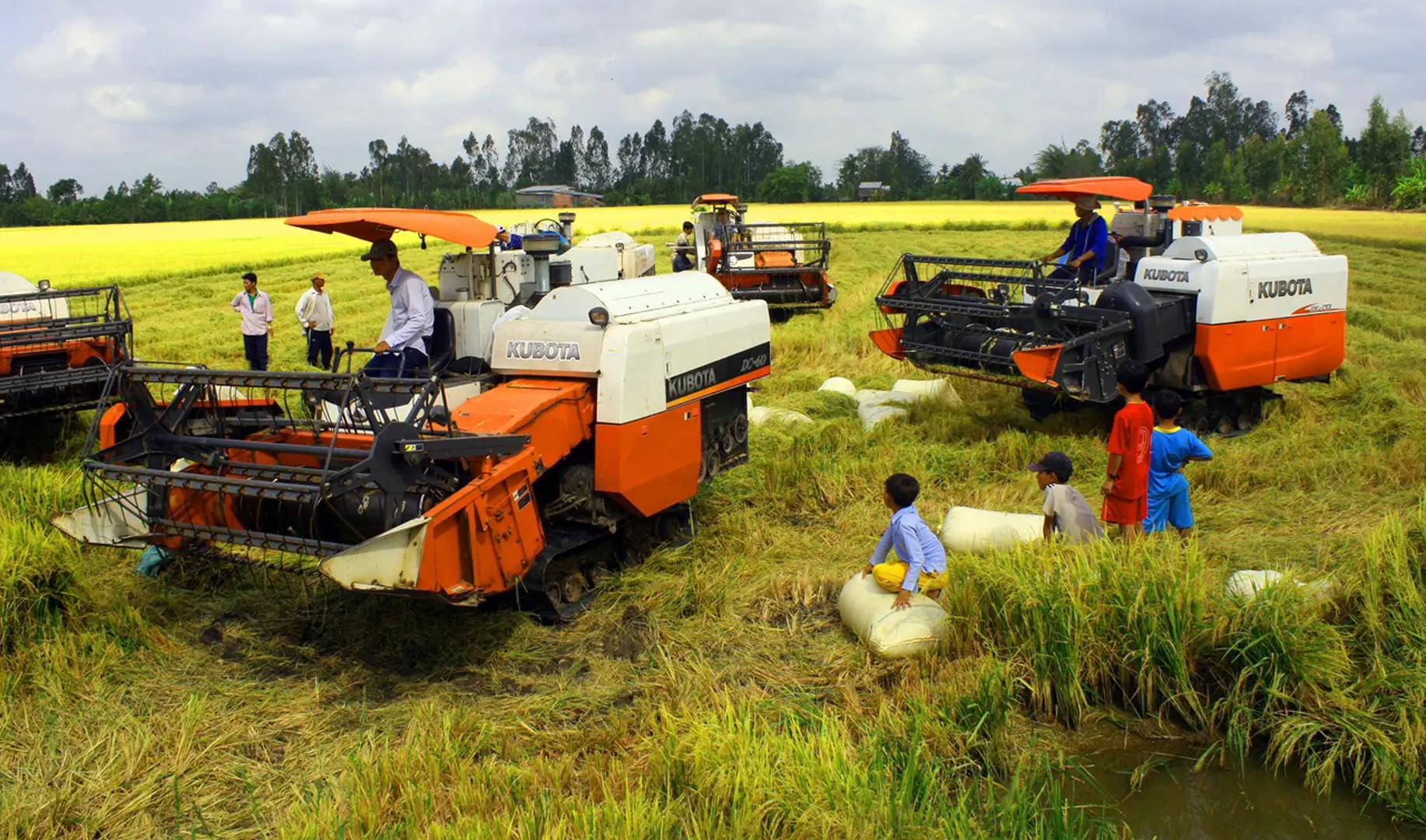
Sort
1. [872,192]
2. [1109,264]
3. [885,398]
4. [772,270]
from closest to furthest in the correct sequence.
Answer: [1109,264], [885,398], [772,270], [872,192]

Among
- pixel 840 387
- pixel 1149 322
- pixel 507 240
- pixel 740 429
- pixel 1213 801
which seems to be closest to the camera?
pixel 1213 801

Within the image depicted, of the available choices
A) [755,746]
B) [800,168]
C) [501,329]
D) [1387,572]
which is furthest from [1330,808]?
[800,168]

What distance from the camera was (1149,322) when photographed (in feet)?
27.8

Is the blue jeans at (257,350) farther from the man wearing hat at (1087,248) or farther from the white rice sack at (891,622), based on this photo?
the white rice sack at (891,622)

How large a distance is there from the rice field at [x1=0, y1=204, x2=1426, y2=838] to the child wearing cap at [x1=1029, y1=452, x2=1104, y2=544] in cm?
37

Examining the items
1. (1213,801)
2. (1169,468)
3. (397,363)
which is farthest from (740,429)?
(1213,801)

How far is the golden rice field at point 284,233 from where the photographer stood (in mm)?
28594

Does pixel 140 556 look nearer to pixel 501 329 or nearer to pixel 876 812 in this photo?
pixel 501 329

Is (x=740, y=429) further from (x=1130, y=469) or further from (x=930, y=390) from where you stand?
(x=930, y=390)

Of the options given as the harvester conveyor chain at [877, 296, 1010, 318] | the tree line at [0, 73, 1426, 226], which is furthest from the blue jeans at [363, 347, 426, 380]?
the tree line at [0, 73, 1426, 226]

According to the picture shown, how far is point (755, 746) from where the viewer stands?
3938 millimetres

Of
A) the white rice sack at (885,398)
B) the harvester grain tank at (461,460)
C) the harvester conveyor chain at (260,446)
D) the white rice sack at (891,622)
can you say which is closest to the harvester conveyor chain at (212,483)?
the harvester grain tank at (461,460)

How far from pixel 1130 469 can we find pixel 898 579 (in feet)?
4.63

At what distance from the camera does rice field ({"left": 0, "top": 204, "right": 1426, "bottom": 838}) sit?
3.83 metres
